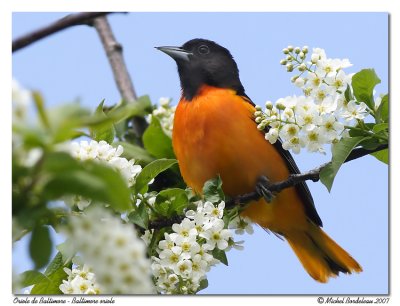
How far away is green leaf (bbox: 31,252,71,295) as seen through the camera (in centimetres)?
305

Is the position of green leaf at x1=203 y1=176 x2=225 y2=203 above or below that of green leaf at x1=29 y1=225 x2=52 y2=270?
below

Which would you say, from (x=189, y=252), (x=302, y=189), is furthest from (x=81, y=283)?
(x=302, y=189)

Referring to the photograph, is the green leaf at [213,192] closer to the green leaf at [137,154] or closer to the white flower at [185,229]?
the white flower at [185,229]

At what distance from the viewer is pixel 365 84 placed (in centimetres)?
275

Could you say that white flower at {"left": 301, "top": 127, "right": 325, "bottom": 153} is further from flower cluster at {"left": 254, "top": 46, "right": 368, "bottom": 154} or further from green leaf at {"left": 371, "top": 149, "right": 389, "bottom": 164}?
green leaf at {"left": 371, "top": 149, "right": 389, "bottom": 164}

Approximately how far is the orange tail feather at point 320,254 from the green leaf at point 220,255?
94cm

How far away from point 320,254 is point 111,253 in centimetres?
305

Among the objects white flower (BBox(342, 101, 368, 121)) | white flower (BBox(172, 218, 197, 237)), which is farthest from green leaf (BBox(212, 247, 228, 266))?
white flower (BBox(342, 101, 368, 121))

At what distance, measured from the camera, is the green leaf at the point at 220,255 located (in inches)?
117

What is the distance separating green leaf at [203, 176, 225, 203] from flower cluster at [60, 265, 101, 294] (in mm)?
602

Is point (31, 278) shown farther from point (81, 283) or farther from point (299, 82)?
point (299, 82)

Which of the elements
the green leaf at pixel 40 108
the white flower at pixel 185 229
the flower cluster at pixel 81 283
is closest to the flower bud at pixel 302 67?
the white flower at pixel 185 229

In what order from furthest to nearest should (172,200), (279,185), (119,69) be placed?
(119,69) < (279,185) < (172,200)
